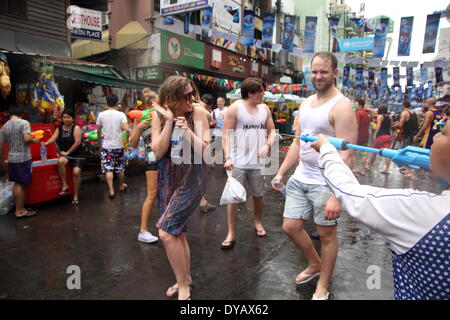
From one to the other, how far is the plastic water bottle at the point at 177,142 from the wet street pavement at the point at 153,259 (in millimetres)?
1222

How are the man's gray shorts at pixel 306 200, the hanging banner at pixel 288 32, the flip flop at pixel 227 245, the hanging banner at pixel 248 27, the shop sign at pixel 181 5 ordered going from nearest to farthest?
the man's gray shorts at pixel 306 200, the flip flop at pixel 227 245, the shop sign at pixel 181 5, the hanging banner at pixel 248 27, the hanging banner at pixel 288 32

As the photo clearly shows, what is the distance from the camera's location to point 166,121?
100 inches

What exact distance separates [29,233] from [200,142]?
326cm

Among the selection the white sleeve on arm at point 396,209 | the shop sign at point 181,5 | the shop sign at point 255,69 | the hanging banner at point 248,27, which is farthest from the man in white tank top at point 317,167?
the shop sign at point 255,69

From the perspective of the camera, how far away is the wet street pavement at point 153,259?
113 inches

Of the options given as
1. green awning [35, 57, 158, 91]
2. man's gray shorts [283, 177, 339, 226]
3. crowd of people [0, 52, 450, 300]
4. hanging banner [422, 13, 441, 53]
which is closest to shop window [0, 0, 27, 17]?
green awning [35, 57, 158, 91]

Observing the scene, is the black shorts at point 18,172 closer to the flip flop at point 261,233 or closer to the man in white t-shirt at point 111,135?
the man in white t-shirt at point 111,135

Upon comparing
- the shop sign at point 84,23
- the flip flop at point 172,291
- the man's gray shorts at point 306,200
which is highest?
the shop sign at point 84,23

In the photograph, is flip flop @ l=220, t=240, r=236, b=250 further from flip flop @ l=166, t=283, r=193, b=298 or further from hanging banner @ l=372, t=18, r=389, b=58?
hanging banner @ l=372, t=18, r=389, b=58

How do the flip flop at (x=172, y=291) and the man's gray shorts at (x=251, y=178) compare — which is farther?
the man's gray shorts at (x=251, y=178)

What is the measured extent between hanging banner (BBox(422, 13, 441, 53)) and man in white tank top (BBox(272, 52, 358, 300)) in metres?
12.3

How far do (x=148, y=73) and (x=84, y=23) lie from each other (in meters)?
3.92

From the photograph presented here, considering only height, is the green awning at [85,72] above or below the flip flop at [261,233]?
above

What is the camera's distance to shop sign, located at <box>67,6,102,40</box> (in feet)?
30.2
